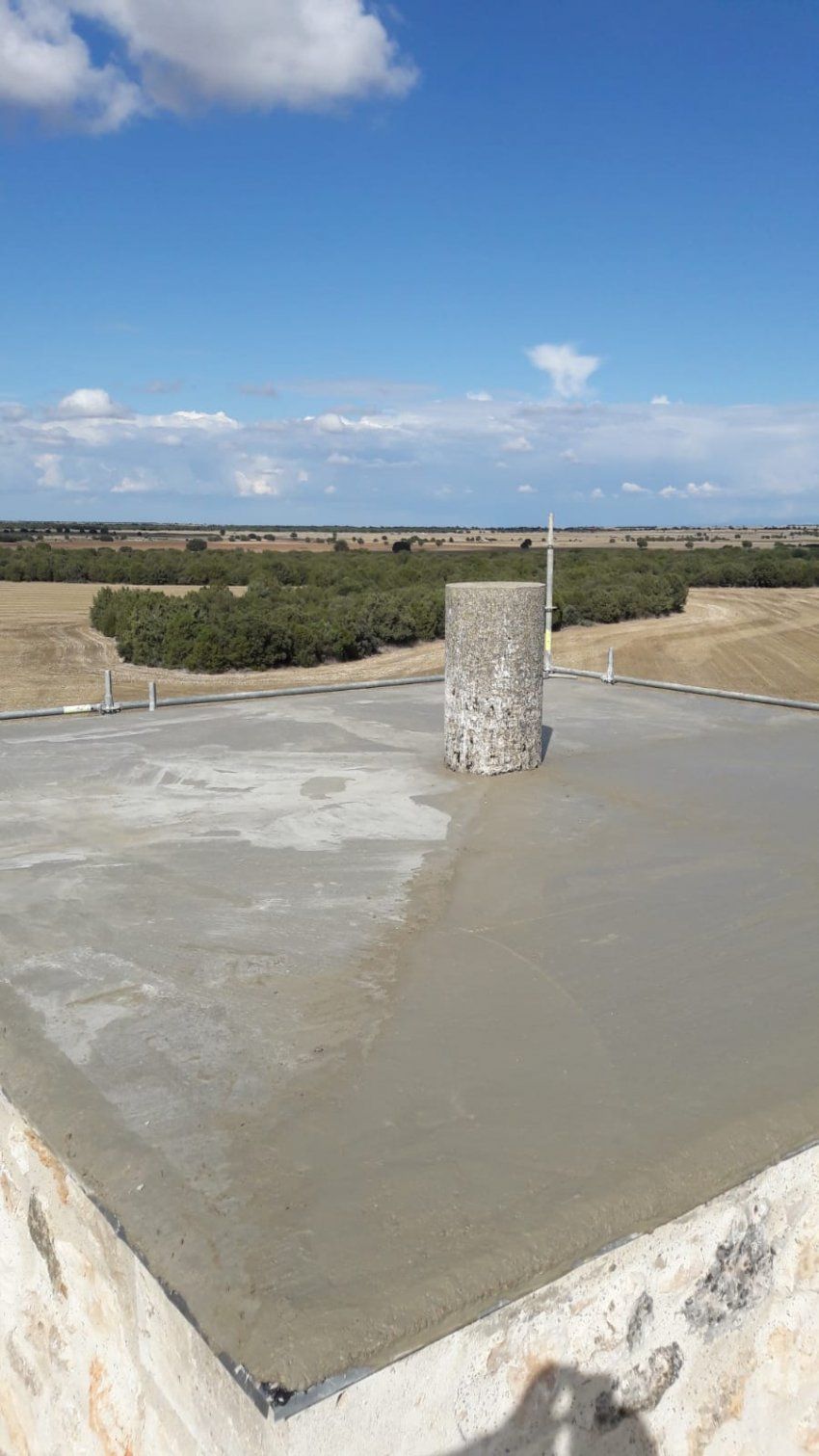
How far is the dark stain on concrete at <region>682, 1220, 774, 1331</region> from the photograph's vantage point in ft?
10.7

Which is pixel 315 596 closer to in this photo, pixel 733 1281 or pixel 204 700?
pixel 204 700

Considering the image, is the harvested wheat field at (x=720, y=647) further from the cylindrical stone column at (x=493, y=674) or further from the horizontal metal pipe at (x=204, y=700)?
the cylindrical stone column at (x=493, y=674)

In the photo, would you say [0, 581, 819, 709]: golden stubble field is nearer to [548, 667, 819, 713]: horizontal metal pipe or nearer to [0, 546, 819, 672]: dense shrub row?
[0, 546, 819, 672]: dense shrub row

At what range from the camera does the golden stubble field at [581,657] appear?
25797 millimetres

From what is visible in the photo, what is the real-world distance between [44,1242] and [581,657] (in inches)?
1019

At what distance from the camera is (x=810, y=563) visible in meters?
50.8

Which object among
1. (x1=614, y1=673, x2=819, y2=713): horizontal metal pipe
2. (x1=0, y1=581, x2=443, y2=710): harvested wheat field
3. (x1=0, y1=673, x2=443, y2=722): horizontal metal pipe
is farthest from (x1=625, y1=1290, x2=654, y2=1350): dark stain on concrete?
(x1=0, y1=581, x2=443, y2=710): harvested wheat field

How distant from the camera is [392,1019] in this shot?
4219mm

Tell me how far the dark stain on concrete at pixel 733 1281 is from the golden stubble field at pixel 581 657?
71.1ft

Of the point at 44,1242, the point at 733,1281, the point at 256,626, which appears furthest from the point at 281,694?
the point at 256,626

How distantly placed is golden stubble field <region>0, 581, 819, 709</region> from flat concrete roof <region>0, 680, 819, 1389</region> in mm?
17927

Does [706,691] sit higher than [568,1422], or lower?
higher

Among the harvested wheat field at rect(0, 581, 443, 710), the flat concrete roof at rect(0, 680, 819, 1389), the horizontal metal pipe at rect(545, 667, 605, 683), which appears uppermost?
the horizontal metal pipe at rect(545, 667, 605, 683)

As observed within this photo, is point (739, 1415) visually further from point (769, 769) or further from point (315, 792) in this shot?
point (769, 769)
